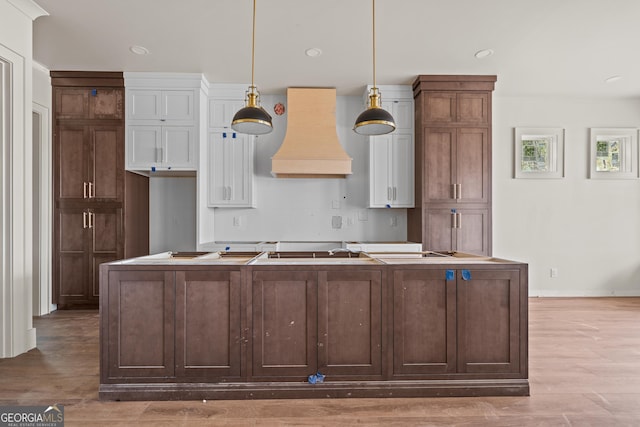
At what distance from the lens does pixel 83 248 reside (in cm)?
427

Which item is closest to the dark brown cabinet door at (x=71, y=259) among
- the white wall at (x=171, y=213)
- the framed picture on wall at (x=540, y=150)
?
the white wall at (x=171, y=213)

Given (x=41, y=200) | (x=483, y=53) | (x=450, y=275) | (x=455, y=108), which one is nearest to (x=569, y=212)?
(x=455, y=108)

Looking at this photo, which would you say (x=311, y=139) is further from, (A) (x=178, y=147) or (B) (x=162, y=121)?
(B) (x=162, y=121)

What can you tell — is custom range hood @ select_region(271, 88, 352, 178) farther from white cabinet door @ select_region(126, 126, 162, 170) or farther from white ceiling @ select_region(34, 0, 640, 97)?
white cabinet door @ select_region(126, 126, 162, 170)

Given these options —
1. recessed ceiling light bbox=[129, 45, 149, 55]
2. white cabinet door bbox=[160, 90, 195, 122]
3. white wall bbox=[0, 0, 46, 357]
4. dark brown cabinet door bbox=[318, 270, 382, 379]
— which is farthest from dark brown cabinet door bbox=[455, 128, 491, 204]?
white wall bbox=[0, 0, 46, 357]

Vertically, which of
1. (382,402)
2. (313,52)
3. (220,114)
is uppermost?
(313,52)

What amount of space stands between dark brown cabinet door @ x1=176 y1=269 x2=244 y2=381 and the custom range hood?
240 cm

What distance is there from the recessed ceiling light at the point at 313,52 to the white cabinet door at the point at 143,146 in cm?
205

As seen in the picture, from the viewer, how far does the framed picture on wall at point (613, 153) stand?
203 inches

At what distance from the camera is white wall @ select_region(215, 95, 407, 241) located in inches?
198

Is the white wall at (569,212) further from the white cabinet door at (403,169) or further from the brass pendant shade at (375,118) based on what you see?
the brass pendant shade at (375,118)

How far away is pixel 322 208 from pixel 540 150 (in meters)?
3.33

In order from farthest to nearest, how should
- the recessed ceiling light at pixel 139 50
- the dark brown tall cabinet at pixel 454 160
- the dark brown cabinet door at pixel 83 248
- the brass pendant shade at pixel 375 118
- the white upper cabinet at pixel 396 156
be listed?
the white upper cabinet at pixel 396 156 → the dark brown tall cabinet at pixel 454 160 → the dark brown cabinet door at pixel 83 248 → the recessed ceiling light at pixel 139 50 → the brass pendant shade at pixel 375 118

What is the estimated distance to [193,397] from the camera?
7.06 ft
